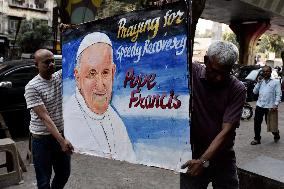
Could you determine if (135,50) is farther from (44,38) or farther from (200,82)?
(44,38)

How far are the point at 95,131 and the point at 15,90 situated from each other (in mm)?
5490

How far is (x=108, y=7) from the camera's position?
32.9 m

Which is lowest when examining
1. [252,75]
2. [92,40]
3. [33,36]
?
[252,75]

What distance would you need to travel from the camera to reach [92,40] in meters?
2.96

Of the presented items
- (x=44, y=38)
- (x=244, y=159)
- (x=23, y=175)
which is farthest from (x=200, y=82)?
(x=44, y=38)

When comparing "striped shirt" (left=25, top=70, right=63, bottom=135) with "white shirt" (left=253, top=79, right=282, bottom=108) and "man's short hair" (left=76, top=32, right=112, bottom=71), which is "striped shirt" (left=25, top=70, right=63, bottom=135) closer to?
"man's short hair" (left=76, top=32, right=112, bottom=71)

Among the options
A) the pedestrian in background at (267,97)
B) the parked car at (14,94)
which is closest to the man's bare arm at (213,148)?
the pedestrian in background at (267,97)

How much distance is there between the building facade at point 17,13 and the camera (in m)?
39.4

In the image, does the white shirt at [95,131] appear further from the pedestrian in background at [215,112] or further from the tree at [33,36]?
the tree at [33,36]

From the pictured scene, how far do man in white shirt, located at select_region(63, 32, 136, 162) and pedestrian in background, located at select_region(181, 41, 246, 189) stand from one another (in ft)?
1.65

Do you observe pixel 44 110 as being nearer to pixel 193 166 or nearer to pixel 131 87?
pixel 131 87

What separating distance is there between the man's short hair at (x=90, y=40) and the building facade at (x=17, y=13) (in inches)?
1453

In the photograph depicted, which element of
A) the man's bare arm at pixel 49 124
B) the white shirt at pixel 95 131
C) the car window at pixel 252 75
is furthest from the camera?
the car window at pixel 252 75

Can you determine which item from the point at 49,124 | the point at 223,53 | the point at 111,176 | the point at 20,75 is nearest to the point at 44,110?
the point at 49,124
